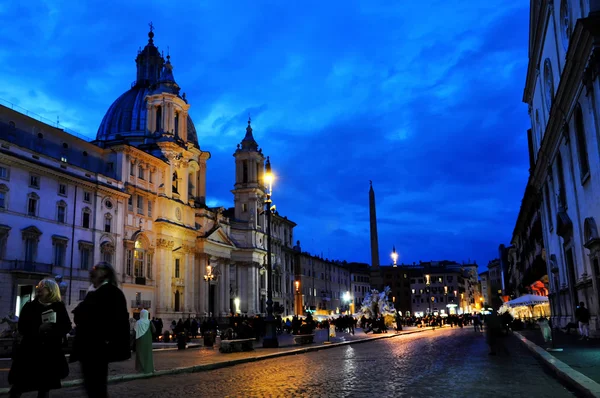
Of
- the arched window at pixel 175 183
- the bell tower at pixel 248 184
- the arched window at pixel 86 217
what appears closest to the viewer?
the arched window at pixel 86 217

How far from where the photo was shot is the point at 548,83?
30.6 meters

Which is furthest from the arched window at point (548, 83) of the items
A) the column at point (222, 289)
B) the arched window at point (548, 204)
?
the column at point (222, 289)

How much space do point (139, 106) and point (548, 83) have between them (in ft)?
160

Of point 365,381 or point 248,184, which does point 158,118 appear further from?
point 365,381

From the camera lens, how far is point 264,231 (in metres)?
79.8

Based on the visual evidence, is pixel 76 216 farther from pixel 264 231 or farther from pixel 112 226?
pixel 264 231

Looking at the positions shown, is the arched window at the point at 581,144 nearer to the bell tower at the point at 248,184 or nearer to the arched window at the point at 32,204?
the arched window at the point at 32,204

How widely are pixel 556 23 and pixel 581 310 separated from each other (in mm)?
12965

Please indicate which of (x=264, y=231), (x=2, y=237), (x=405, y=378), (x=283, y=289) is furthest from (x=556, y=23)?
(x=283, y=289)

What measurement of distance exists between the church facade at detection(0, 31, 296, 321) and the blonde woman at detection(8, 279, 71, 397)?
1021 inches

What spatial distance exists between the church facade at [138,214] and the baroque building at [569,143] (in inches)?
630

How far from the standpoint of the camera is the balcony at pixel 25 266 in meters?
37.1

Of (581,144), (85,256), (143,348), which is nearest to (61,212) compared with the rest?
(85,256)

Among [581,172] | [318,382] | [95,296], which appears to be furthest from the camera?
[581,172]
